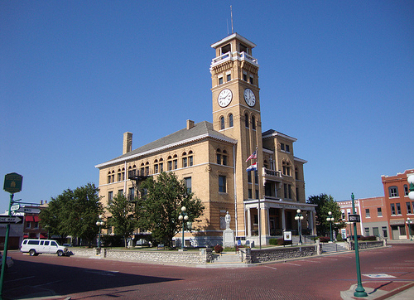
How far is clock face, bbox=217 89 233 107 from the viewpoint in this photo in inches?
1866

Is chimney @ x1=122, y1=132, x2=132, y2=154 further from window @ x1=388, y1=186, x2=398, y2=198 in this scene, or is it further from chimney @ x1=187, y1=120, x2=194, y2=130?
window @ x1=388, y1=186, x2=398, y2=198

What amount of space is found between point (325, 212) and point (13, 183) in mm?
50897

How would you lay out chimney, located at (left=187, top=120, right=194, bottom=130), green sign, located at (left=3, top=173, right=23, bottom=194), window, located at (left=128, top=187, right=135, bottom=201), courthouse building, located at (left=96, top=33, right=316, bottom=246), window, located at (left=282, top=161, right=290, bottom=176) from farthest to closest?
window, located at (left=282, top=161, right=290, bottom=176)
window, located at (left=128, top=187, right=135, bottom=201)
chimney, located at (left=187, top=120, right=194, bottom=130)
courthouse building, located at (left=96, top=33, right=316, bottom=246)
green sign, located at (left=3, top=173, right=23, bottom=194)

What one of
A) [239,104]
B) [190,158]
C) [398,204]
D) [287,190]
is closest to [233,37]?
[239,104]

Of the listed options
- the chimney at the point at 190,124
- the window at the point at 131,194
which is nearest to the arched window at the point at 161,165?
the chimney at the point at 190,124

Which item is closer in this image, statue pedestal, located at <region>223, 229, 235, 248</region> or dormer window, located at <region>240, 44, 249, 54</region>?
statue pedestal, located at <region>223, 229, 235, 248</region>

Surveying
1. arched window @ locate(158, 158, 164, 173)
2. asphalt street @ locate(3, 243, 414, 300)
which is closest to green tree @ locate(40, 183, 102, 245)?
arched window @ locate(158, 158, 164, 173)

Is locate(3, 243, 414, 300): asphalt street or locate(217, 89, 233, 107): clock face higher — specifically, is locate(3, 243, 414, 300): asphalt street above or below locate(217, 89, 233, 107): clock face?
below

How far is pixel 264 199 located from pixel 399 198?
131 ft

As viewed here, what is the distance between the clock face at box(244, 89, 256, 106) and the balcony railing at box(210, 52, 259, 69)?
14.7ft

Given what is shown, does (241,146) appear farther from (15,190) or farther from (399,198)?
(399,198)

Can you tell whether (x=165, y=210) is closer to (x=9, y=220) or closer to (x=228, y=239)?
(x=228, y=239)

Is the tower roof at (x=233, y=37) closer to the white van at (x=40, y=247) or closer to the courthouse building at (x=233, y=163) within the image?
the courthouse building at (x=233, y=163)

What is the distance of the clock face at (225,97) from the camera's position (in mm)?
47406
